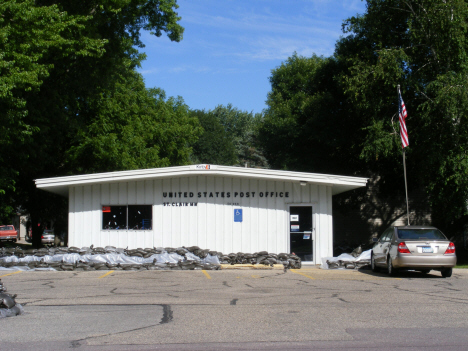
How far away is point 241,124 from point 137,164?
44163 mm

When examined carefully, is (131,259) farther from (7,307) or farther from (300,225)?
(7,307)

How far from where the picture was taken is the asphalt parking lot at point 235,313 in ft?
21.6

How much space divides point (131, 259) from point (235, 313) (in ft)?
32.3

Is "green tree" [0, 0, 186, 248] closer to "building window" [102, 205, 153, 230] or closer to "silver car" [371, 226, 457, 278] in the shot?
"building window" [102, 205, 153, 230]

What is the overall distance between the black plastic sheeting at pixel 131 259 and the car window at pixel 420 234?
4.16m

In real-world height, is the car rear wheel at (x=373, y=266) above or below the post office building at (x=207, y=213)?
below

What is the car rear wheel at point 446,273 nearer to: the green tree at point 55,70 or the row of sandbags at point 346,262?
the row of sandbags at point 346,262

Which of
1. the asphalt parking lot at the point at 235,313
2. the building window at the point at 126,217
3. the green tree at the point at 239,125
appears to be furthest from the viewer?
the green tree at the point at 239,125

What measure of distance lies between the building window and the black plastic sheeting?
142 cm

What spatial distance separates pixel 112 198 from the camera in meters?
19.7

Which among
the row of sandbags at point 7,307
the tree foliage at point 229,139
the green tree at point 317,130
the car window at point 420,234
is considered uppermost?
the tree foliage at point 229,139

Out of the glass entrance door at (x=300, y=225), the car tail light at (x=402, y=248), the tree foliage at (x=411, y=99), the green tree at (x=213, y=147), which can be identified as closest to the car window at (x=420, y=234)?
the car tail light at (x=402, y=248)

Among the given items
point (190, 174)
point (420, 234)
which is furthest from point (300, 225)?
point (420, 234)

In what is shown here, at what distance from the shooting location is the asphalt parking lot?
6574 millimetres
